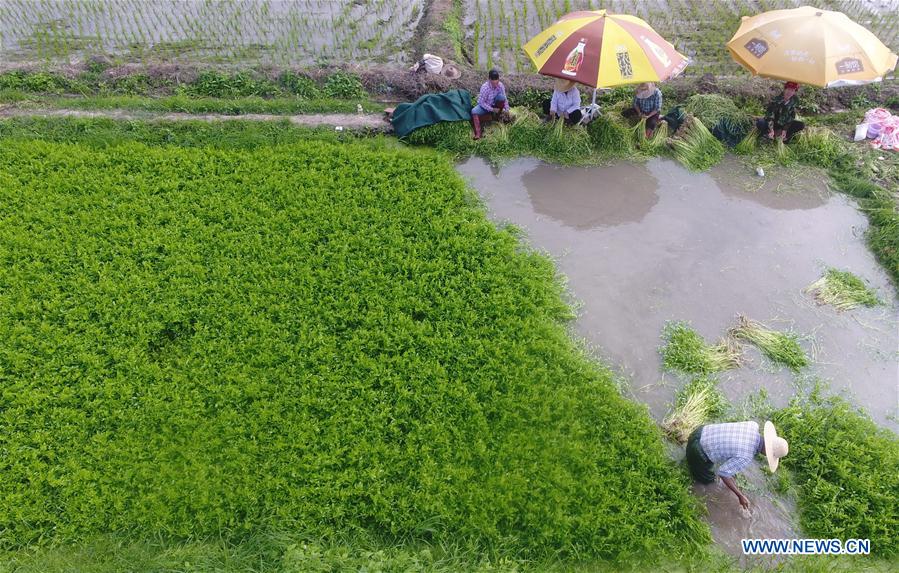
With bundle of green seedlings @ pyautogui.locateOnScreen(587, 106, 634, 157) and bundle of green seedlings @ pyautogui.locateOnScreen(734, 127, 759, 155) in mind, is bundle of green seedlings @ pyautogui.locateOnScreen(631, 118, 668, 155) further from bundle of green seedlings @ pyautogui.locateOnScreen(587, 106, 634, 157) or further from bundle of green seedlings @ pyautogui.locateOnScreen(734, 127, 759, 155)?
bundle of green seedlings @ pyautogui.locateOnScreen(734, 127, 759, 155)

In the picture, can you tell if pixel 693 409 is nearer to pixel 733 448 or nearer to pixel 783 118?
pixel 733 448

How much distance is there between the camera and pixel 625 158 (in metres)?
7.81

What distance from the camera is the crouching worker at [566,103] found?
7.77 meters

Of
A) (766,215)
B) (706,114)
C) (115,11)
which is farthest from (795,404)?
(115,11)

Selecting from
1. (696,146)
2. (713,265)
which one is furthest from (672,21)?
(713,265)

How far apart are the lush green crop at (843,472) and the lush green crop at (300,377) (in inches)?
41.5

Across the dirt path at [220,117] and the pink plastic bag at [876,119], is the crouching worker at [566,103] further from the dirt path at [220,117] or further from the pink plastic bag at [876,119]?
the pink plastic bag at [876,119]

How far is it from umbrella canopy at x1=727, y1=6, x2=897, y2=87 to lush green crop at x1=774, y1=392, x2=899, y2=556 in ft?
13.8

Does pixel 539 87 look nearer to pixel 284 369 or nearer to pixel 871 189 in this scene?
pixel 871 189

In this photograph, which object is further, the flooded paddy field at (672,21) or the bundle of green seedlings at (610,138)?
the flooded paddy field at (672,21)

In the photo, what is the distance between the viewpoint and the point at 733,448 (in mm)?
4242

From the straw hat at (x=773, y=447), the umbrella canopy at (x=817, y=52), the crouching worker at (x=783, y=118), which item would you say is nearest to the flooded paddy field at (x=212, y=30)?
the umbrella canopy at (x=817, y=52)

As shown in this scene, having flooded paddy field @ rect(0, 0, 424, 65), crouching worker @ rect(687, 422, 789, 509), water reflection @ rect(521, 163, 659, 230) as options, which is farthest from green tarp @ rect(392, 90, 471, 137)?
crouching worker @ rect(687, 422, 789, 509)

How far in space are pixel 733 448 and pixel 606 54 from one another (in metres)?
4.98
